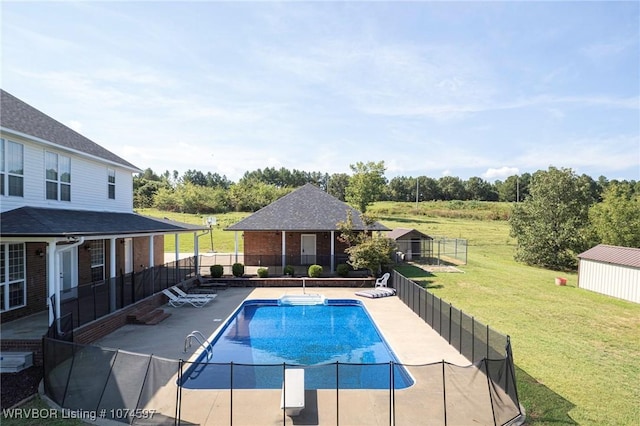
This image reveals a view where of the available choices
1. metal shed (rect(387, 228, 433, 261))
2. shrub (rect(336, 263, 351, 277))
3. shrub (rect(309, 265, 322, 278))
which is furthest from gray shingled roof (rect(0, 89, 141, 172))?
metal shed (rect(387, 228, 433, 261))

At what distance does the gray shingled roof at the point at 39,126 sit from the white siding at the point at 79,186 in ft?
1.15

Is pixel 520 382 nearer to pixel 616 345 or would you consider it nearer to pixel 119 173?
pixel 616 345

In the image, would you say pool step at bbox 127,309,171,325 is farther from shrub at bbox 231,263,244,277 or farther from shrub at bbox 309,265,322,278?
shrub at bbox 309,265,322,278

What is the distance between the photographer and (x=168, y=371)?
7.20 metres

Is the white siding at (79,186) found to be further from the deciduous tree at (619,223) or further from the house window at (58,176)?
the deciduous tree at (619,223)

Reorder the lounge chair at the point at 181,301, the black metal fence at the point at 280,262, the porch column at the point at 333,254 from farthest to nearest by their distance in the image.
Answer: the black metal fence at the point at 280,262
the porch column at the point at 333,254
the lounge chair at the point at 181,301

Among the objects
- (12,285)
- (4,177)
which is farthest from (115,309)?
(4,177)

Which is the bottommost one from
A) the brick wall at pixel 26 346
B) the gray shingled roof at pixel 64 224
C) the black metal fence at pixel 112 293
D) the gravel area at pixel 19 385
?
the gravel area at pixel 19 385

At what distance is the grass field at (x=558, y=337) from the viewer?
8.14 meters

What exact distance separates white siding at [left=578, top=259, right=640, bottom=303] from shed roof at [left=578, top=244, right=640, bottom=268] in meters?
0.24

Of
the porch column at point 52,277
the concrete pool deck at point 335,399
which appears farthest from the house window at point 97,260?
the porch column at point 52,277

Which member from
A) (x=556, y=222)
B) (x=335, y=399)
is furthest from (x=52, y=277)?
(x=556, y=222)

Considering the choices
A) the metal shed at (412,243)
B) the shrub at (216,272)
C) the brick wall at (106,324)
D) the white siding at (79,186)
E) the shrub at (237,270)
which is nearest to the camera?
the brick wall at (106,324)

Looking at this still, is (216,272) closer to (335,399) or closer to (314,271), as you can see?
(314,271)
